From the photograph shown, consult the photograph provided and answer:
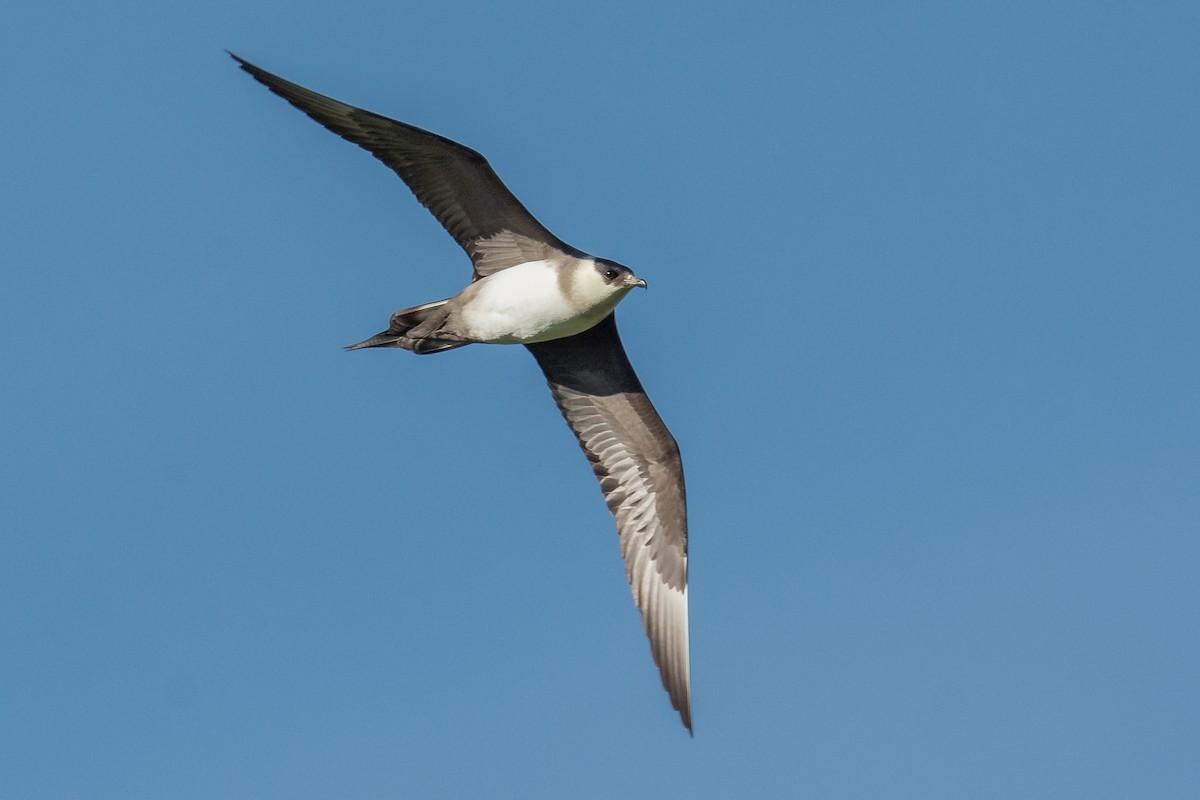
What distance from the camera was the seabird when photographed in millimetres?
10664

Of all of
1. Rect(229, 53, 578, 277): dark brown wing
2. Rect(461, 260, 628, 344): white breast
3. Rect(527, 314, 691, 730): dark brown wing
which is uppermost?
Rect(229, 53, 578, 277): dark brown wing

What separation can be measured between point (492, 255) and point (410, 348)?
2.84 feet

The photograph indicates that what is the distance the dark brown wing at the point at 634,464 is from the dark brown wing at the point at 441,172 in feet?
3.70

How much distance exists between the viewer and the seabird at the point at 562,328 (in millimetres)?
10664

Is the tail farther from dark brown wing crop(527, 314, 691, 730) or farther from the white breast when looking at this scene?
dark brown wing crop(527, 314, 691, 730)

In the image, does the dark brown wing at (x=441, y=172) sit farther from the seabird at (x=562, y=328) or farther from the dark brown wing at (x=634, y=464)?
the dark brown wing at (x=634, y=464)

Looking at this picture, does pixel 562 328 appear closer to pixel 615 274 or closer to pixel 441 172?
pixel 615 274

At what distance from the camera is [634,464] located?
11945mm

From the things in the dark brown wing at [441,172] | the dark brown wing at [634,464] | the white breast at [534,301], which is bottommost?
the dark brown wing at [634,464]

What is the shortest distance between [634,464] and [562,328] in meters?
1.40

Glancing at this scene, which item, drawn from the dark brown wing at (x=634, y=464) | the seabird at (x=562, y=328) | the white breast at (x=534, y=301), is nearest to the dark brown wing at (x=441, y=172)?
the seabird at (x=562, y=328)

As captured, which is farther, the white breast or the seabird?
the white breast

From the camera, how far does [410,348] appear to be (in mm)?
11133

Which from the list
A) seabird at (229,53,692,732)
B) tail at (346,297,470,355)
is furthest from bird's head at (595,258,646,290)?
tail at (346,297,470,355)
